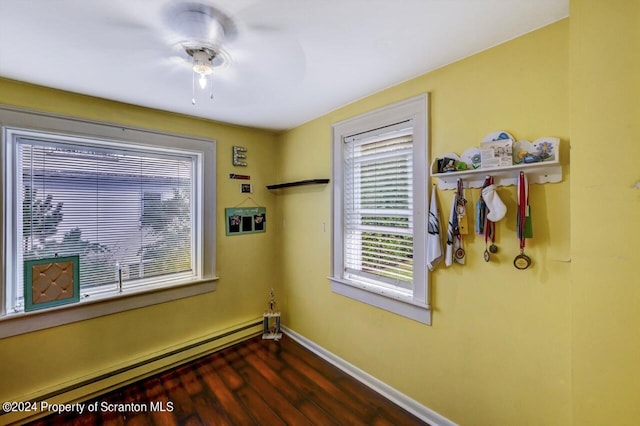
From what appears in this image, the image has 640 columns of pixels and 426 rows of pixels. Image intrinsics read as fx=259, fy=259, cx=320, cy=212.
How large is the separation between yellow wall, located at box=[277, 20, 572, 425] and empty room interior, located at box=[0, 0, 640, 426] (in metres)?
0.01

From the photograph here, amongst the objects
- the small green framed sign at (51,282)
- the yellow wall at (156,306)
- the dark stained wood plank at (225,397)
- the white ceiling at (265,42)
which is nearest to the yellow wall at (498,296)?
the white ceiling at (265,42)

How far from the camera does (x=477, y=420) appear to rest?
1.53 meters

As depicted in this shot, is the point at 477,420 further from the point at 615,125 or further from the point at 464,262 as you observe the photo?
the point at 615,125

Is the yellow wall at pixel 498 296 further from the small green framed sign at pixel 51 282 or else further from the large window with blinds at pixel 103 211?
the small green framed sign at pixel 51 282

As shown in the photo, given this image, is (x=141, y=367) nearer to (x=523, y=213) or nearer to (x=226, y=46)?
(x=226, y=46)

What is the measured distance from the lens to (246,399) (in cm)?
195

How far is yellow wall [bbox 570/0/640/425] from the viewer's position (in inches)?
35.3

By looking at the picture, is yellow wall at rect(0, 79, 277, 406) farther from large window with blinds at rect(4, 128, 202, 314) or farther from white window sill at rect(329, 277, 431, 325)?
white window sill at rect(329, 277, 431, 325)

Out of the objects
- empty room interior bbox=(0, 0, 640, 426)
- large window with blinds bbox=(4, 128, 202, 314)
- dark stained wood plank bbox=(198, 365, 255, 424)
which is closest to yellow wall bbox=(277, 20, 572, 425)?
empty room interior bbox=(0, 0, 640, 426)

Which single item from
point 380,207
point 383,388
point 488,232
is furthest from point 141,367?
point 488,232

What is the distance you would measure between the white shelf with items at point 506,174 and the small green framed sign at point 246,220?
1963mm

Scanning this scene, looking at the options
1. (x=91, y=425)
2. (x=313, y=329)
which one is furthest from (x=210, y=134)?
(x=91, y=425)

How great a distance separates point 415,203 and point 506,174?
0.54m

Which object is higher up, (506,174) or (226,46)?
(226,46)
